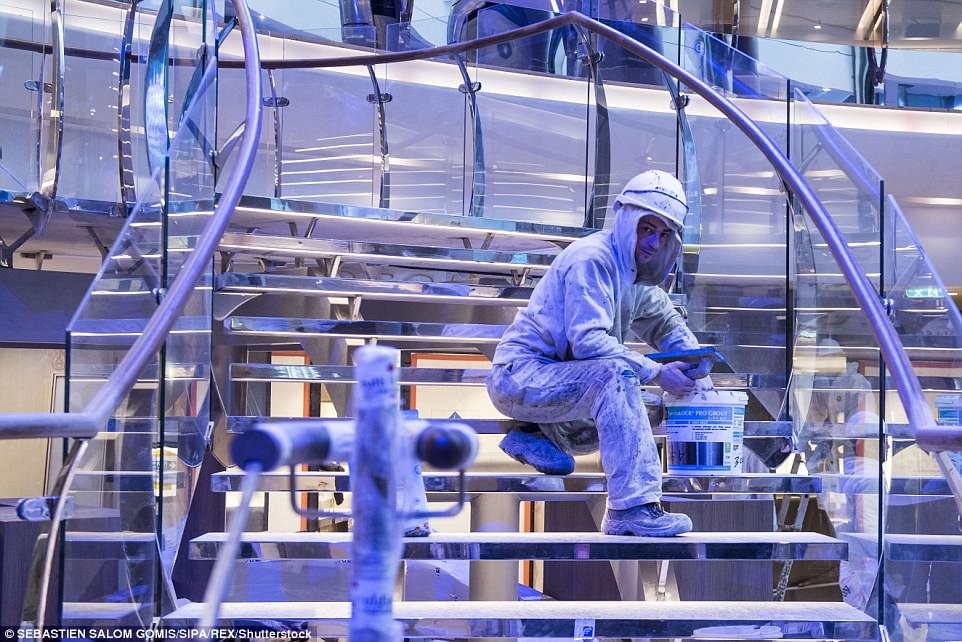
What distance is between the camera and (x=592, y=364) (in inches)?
119

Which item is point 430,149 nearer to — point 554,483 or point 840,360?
point 840,360

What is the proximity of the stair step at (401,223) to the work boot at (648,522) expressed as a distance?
2252 millimetres

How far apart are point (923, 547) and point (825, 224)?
96 cm

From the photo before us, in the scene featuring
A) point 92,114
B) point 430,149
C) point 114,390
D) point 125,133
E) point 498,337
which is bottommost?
point 114,390

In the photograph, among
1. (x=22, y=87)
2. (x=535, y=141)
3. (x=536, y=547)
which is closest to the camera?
(x=536, y=547)

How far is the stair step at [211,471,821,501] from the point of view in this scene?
10.5 ft

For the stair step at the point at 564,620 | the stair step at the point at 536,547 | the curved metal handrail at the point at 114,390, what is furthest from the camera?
the stair step at the point at 536,547

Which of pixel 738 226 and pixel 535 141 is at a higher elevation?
pixel 535 141

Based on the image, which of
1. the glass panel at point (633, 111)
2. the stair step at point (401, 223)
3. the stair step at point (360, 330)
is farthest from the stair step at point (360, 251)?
the glass panel at point (633, 111)

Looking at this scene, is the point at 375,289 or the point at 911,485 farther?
the point at 375,289

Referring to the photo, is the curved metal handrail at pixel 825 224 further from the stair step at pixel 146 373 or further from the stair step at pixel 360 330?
the stair step at pixel 146 373

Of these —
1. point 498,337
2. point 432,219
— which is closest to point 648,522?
point 498,337

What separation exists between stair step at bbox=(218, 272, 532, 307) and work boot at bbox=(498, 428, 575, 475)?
1109mm

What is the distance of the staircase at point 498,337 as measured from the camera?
251 centimetres
